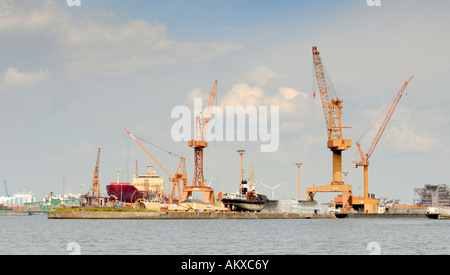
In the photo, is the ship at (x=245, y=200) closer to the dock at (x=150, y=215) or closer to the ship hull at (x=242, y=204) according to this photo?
the ship hull at (x=242, y=204)

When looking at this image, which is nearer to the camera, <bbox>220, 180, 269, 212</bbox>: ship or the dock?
the dock

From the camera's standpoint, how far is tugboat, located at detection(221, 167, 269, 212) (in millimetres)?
189500

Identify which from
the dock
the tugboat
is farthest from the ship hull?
the dock

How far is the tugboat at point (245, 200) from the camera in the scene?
18950 cm

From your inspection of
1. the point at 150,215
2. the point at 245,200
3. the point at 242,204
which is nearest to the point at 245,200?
the point at 245,200

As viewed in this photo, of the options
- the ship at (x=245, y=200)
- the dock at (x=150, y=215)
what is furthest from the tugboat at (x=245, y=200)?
the dock at (x=150, y=215)

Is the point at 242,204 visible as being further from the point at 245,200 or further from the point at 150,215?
the point at 150,215

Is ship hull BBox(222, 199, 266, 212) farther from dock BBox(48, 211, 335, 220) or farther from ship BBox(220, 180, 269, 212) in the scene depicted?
dock BBox(48, 211, 335, 220)

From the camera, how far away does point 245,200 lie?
18925cm

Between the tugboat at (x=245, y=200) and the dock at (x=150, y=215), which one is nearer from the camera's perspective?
the dock at (x=150, y=215)

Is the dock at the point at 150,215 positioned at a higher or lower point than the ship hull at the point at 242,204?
lower
